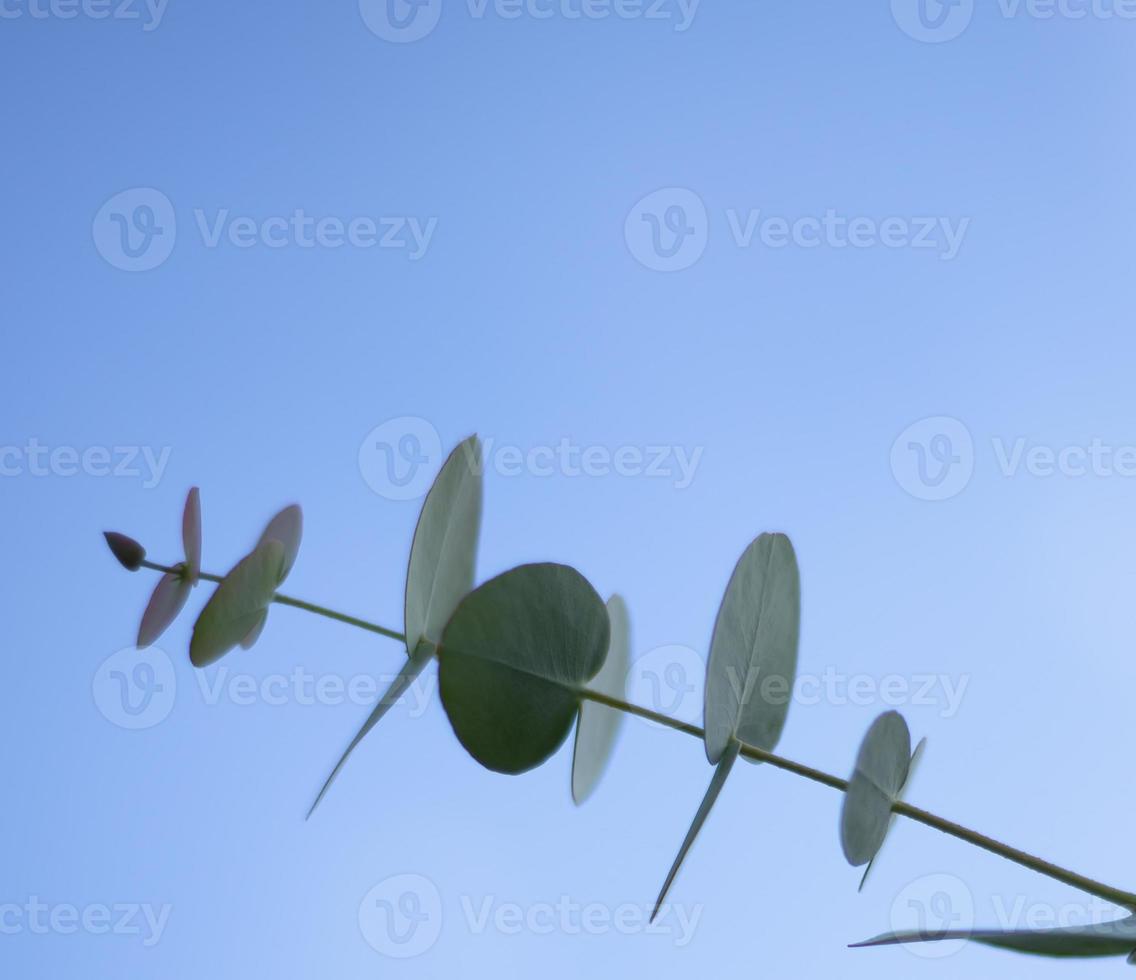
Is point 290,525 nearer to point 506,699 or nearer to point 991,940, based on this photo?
point 506,699

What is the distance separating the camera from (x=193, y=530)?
1.24 ft

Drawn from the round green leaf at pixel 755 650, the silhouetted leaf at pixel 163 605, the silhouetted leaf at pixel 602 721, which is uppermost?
the round green leaf at pixel 755 650

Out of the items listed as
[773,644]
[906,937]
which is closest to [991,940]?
[906,937]

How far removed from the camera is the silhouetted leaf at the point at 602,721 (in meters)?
0.34

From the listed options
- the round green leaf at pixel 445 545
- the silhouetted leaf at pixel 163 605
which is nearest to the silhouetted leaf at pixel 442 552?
the round green leaf at pixel 445 545

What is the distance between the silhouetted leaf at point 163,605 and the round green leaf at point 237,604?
0.04 meters

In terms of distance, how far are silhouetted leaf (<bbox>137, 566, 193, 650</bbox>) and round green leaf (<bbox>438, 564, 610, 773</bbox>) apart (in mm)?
135

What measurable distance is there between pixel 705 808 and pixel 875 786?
6 cm

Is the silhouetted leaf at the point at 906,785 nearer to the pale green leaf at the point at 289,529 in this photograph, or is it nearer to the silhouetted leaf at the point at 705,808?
the silhouetted leaf at the point at 705,808

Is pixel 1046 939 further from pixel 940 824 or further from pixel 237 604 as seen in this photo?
pixel 237 604

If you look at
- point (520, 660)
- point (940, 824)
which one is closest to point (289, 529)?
point (520, 660)

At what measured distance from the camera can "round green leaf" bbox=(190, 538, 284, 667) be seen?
0.32 m

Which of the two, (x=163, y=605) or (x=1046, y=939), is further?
(x=163, y=605)

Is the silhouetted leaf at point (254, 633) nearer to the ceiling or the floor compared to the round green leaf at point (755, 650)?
nearer to the floor
